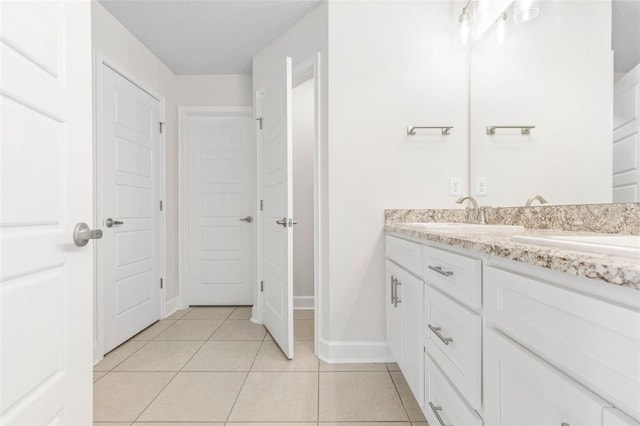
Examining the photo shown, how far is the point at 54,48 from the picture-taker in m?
0.74

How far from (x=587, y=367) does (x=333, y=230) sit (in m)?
1.60

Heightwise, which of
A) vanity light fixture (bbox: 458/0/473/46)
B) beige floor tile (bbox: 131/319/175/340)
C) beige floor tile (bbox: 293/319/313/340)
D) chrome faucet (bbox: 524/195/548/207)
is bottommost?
beige floor tile (bbox: 131/319/175/340)

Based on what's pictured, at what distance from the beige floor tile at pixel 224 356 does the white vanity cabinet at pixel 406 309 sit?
948 millimetres

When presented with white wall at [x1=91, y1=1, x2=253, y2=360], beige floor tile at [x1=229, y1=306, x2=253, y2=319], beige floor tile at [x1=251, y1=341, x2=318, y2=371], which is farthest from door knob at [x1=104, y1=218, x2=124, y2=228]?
beige floor tile at [x1=251, y1=341, x2=318, y2=371]

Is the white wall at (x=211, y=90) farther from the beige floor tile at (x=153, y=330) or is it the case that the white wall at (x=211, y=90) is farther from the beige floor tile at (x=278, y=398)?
the beige floor tile at (x=278, y=398)

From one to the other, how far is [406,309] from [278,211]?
1.09 meters

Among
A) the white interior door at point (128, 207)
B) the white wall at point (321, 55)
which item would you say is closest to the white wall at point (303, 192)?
the white wall at point (321, 55)

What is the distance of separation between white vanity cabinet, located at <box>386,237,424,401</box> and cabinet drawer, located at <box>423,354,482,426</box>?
0.06 m

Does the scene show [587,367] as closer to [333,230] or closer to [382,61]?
[333,230]

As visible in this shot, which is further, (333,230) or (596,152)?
(333,230)

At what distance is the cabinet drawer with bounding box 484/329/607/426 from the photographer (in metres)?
0.55

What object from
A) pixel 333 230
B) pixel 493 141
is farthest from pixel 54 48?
pixel 493 141

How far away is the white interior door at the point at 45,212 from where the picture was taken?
61 cm

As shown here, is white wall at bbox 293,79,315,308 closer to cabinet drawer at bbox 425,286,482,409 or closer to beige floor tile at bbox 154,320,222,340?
beige floor tile at bbox 154,320,222,340
